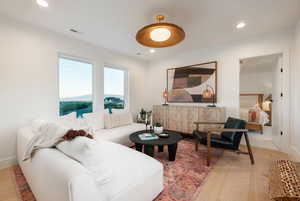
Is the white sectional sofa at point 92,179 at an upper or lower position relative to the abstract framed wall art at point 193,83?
lower

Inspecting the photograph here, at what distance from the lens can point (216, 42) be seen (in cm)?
339

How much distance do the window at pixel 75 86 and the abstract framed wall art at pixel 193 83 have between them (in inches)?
98.0

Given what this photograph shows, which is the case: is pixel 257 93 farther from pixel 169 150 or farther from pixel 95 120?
pixel 95 120

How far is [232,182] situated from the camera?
6.11 feet

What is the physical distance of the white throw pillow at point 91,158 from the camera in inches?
40.9

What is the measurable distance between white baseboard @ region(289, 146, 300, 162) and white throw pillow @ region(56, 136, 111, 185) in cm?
325

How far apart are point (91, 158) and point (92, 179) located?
15 centimetres

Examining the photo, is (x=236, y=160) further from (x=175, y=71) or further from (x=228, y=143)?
(x=175, y=71)

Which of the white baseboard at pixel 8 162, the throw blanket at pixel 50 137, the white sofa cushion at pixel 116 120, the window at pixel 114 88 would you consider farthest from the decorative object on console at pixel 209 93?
the white baseboard at pixel 8 162

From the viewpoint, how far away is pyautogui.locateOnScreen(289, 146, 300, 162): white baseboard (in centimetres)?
234

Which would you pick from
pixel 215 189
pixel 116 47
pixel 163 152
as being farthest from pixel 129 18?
pixel 215 189

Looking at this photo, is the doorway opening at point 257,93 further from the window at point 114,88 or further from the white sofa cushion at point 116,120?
the window at point 114,88

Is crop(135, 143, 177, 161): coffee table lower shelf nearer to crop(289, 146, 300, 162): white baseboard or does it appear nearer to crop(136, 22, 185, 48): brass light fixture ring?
crop(136, 22, 185, 48): brass light fixture ring

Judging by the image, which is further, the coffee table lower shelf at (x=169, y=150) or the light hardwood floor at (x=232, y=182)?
the coffee table lower shelf at (x=169, y=150)
